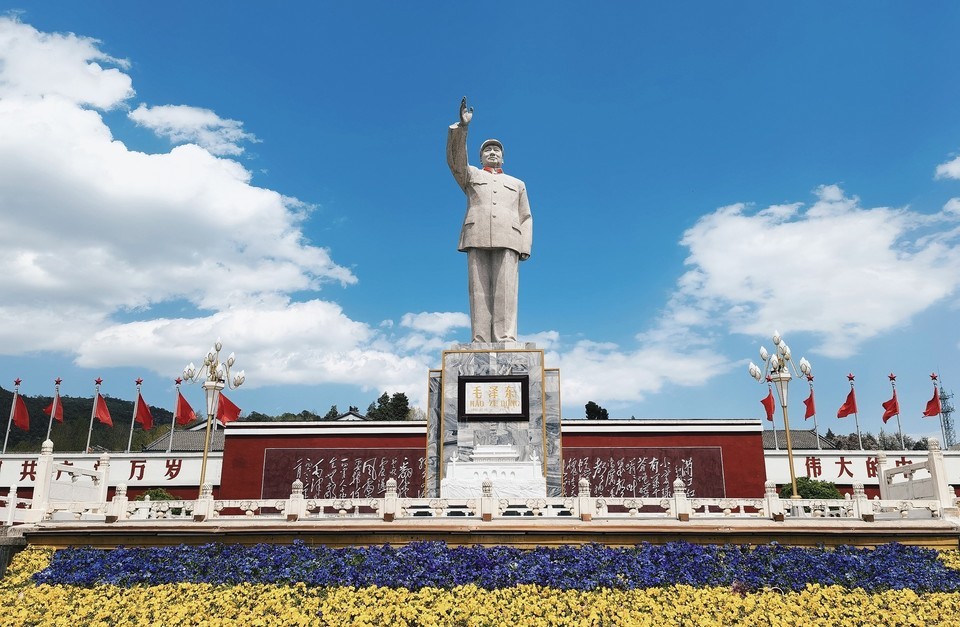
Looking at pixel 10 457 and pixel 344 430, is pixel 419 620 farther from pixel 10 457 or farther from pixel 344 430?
pixel 10 457

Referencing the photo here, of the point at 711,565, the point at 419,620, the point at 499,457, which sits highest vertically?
the point at 499,457

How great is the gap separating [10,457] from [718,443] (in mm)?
16259

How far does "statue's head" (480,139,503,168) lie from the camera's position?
12211mm

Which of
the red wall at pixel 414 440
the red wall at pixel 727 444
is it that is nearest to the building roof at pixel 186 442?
the red wall at pixel 414 440

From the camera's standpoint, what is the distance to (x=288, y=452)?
48.9 ft

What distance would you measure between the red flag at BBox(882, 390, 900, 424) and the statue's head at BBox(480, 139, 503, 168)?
12069 mm

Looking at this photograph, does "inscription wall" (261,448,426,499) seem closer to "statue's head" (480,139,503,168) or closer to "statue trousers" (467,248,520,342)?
"statue trousers" (467,248,520,342)

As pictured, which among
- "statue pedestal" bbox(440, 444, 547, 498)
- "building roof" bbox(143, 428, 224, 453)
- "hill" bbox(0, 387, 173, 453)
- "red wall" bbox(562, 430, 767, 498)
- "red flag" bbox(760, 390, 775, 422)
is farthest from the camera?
"hill" bbox(0, 387, 173, 453)

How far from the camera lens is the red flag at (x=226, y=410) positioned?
15936 mm

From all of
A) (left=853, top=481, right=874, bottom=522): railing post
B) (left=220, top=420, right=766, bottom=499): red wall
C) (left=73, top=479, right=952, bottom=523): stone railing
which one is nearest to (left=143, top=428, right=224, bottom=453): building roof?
(left=220, top=420, right=766, bottom=499): red wall

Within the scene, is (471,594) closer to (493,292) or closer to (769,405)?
(493,292)

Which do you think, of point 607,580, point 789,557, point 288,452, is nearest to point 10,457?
point 288,452

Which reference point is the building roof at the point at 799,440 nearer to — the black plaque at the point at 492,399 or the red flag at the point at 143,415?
the black plaque at the point at 492,399

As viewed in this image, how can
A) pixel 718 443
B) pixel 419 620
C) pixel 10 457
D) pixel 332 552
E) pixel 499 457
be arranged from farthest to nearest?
pixel 10 457
pixel 718 443
pixel 499 457
pixel 332 552
pixel 419 620
